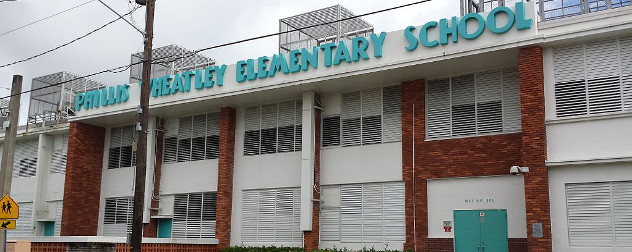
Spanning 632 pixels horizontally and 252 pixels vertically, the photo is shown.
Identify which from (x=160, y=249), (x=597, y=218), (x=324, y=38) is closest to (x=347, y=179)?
(x=324, y=38)

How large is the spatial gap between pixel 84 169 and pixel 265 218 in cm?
1031

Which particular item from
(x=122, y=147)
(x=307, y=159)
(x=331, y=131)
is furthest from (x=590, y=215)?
(x=122, y=147)

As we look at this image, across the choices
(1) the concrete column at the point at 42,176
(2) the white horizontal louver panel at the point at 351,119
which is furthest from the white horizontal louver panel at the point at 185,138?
(1) the concrete column at the point at 42,176

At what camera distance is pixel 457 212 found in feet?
70.6

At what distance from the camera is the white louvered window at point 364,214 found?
22766 millimetres

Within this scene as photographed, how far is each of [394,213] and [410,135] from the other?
2641 millimetres

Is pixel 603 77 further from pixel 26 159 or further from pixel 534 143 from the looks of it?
pixel 26 159

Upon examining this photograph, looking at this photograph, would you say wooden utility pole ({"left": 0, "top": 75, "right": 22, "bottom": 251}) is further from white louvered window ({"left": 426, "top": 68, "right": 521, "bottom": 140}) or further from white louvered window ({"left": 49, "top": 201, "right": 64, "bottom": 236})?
white louvered window ({"left": 426, "top": 68, "right": 521, "bottom": 140})

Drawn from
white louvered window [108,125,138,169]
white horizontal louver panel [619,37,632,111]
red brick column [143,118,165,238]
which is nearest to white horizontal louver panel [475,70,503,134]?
white horizontal louver panel [619,37,632,111]

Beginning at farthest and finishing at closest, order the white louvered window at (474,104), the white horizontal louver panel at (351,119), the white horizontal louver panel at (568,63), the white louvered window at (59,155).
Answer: the white louvered window at (59,155)
the white horizontal louver panel at (351,119)
the white louvered window at (474,104)
the white horizontal louver panel at (568,63)

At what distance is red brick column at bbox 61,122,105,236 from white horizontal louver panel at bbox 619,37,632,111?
22786 mm

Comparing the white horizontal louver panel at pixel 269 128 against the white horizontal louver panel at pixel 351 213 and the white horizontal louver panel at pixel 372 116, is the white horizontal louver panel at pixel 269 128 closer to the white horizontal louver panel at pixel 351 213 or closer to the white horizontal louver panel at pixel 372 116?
the white horizontal louver panel at pixel 351 213

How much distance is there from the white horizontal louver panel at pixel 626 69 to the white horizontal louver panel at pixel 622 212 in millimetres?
2207

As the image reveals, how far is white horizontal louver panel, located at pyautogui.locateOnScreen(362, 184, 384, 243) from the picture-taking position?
23062 millimetres
